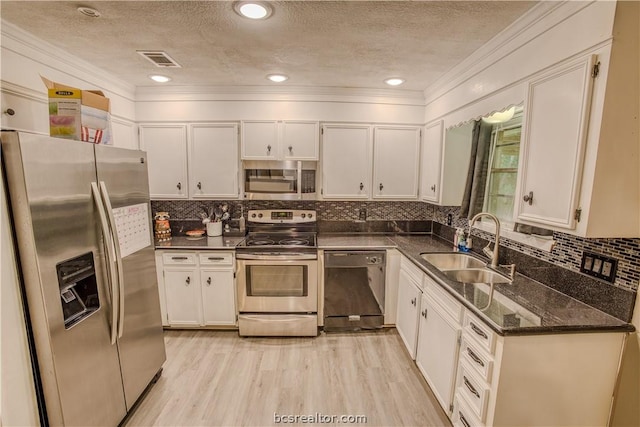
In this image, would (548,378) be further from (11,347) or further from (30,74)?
(30,74)

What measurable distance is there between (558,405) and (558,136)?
1.29m

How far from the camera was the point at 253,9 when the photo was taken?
151 cm

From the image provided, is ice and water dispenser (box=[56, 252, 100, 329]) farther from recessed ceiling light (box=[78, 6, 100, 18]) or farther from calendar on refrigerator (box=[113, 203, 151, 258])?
recessed ceiling light (box=[78, 6, 100, 18])

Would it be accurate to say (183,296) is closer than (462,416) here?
No

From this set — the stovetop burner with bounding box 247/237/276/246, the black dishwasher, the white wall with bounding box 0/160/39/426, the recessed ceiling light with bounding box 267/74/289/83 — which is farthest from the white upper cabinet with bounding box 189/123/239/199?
the white wall with bounding box 0/160/39/426

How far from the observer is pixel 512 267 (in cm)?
192

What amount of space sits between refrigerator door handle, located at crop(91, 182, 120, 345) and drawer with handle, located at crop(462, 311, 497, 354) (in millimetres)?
1956

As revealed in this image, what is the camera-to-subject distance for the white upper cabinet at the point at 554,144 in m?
1.26

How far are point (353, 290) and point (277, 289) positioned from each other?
0.75m

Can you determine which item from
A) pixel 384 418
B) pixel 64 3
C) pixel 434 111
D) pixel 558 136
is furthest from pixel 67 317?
pixel 434 111

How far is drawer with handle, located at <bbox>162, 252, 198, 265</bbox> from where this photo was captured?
2.73 m

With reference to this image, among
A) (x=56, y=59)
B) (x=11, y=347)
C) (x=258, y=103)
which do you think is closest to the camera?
(x=11, y=347)

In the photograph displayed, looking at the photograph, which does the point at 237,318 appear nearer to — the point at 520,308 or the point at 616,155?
the point at 520,308

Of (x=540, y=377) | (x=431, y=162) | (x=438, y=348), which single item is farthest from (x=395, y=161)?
(x=540, y=377)
